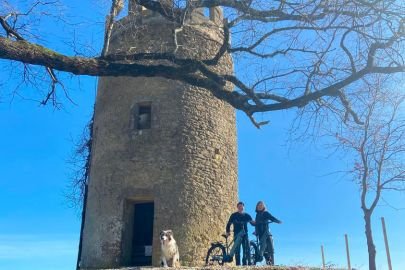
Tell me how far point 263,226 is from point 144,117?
16.4 feet

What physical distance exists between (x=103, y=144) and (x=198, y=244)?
13.3 feet

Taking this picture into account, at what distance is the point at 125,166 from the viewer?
12055 mm

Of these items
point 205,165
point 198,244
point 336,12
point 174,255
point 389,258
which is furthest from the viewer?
point 389,258

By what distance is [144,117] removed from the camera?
502 inches

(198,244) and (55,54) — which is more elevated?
(55,54)

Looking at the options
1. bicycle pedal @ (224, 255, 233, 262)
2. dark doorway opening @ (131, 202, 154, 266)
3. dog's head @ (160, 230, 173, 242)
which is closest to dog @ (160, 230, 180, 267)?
dog's head @ (160, 230, 173, 242)

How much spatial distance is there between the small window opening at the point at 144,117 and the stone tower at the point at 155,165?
0.03 metres

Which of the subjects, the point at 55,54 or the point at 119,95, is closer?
the point at 55,54

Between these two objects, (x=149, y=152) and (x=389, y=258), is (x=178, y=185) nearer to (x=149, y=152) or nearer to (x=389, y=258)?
(x=149, y=152)

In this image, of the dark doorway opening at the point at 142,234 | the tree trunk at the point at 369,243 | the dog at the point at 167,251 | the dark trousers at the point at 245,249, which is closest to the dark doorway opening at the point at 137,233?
the dark doorway opening at the point at 142,234

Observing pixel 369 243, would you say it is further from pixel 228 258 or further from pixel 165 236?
pixel 165 236

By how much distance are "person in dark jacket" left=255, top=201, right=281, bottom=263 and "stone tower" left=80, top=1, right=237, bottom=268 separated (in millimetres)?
2177

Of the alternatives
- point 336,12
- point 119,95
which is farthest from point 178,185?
point 336,12

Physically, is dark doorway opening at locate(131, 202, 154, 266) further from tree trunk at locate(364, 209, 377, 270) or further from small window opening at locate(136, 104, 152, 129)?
tree trunk at locate(364, 209, 377, 270)
